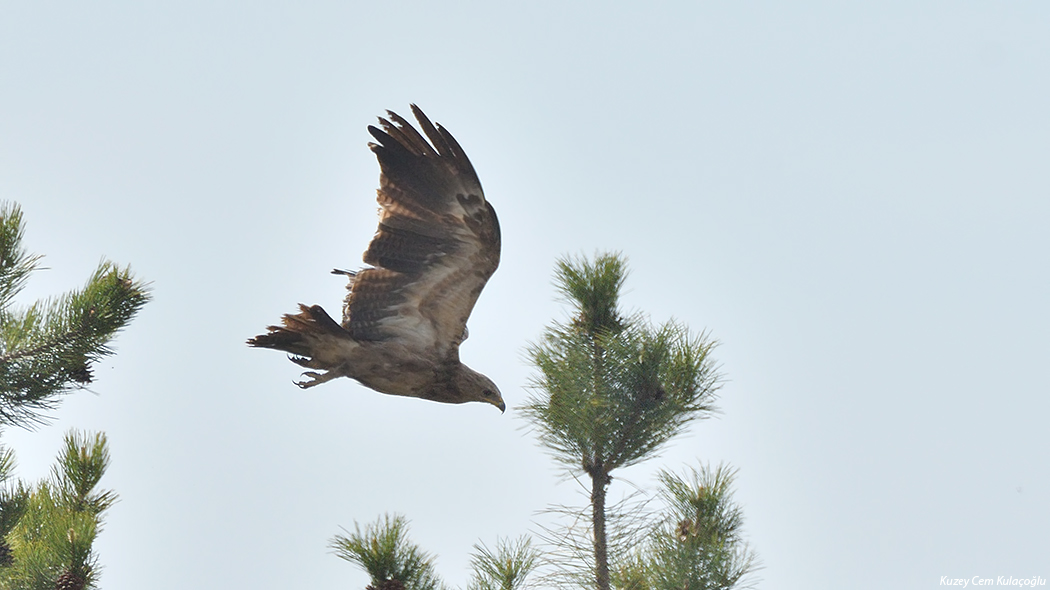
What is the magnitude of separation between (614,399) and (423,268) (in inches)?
73.3

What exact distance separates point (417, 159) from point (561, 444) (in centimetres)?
224

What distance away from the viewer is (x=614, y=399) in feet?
18.0

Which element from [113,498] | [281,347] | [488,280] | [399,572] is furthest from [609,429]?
[113,498]

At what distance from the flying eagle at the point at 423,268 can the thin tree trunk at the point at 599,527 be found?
4.44ft

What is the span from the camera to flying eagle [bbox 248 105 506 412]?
677cm

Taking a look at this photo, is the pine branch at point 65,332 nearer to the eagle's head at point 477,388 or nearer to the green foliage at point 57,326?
the green foliage at point 57,326

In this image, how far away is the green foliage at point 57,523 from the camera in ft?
17.5

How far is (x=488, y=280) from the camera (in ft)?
22.4

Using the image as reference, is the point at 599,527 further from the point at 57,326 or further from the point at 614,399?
the point at 57,326

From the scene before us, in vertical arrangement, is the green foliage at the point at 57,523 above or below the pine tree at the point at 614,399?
below

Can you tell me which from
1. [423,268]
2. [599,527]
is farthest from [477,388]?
[599,527]

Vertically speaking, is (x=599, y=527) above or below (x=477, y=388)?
below

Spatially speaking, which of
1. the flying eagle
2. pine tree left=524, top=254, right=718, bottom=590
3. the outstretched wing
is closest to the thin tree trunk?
pine tree left=524, top=254, right=718, bottom=590

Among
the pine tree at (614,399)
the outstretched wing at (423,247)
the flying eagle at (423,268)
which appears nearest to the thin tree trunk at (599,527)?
the pine tree at (614,399)
